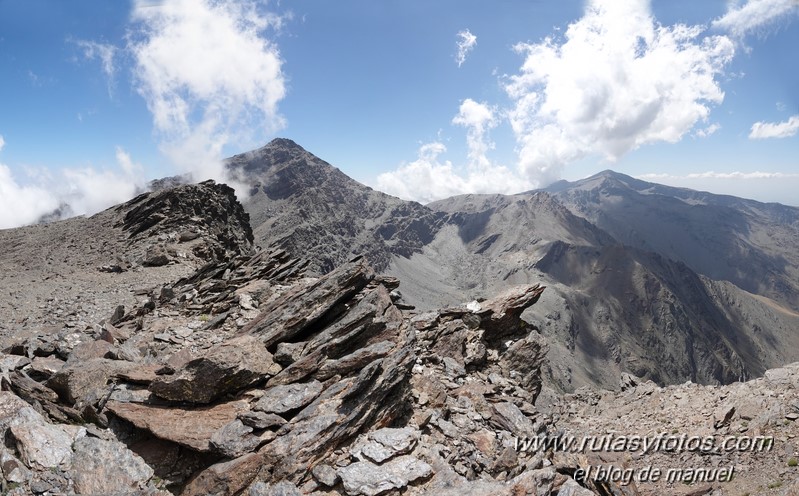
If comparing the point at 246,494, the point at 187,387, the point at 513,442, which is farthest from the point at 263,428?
the point at 513,442

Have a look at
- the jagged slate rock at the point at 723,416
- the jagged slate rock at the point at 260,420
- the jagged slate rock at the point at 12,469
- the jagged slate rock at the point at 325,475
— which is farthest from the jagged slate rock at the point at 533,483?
the jagged slate rock at the point at 723,416

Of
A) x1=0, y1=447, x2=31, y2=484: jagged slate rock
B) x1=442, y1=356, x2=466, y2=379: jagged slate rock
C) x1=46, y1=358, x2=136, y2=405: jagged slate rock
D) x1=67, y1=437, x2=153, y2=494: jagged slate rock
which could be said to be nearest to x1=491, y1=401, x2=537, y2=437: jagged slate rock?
x1=442, y1=356, x2=466, y2=379: jagged slate rock

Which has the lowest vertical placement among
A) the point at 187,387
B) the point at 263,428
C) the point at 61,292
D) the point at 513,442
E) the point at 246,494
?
the point at 513,442

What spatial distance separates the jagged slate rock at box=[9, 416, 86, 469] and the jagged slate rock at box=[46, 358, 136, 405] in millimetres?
1817

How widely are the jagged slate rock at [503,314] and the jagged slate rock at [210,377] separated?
14.9m

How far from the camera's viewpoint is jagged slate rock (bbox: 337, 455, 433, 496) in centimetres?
1048

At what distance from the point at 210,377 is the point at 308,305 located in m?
5.89

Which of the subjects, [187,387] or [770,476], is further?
[770,476]

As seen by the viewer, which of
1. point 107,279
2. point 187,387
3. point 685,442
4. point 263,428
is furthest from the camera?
point 107,279

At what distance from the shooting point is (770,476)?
20.4m

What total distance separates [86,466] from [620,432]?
3388 cm

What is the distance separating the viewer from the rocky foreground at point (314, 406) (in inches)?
425

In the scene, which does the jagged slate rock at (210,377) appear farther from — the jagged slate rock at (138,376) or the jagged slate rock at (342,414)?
the jagged slate rock at (342,414)

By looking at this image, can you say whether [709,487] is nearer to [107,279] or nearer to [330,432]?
[330,432]
